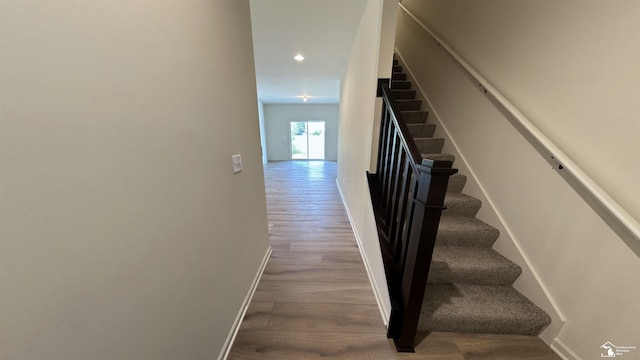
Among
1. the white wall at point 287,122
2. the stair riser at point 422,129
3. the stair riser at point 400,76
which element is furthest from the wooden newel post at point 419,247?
the white wall at point 287,122

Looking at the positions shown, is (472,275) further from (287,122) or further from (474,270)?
(287,122)

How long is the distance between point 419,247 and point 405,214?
303 millimetres

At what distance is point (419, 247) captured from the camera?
1046mm

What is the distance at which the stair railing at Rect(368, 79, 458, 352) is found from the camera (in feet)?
3.23

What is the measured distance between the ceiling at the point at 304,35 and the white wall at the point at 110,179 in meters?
1.16

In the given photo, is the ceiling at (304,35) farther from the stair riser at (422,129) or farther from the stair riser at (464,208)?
the stair riser at (464,208)

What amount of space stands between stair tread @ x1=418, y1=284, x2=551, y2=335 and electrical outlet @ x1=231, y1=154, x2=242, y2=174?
1579 millimetres

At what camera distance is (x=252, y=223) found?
5.54 feet

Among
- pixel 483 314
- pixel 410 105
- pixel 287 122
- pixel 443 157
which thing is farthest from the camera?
pixel 287 122

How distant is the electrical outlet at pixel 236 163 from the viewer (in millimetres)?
1336

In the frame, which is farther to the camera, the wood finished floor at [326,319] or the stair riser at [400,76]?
the stair riser at [400,76]

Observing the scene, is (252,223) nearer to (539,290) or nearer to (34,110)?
(34,110)

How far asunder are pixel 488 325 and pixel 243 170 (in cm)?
198

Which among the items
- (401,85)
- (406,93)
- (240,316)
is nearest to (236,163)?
(240,316)
